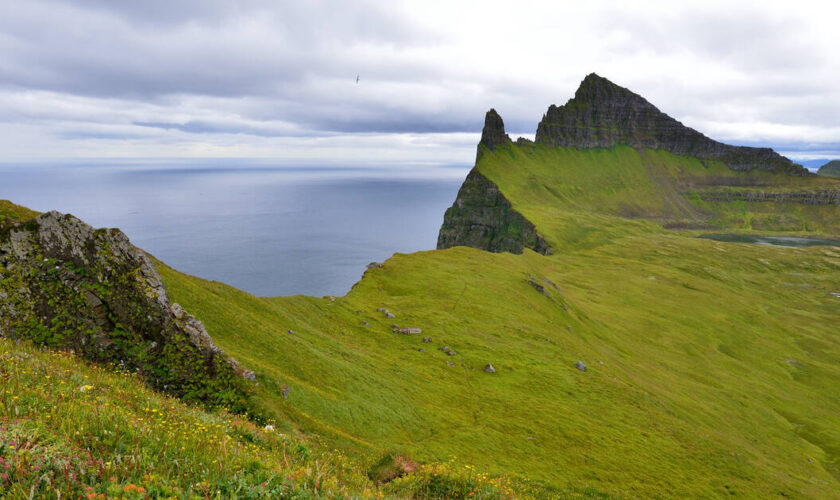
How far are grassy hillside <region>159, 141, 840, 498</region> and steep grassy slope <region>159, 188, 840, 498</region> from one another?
9.9 inches

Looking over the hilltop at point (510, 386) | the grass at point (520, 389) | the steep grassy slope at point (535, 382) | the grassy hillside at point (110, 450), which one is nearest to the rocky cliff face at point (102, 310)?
the hilltop at point (510, 386)

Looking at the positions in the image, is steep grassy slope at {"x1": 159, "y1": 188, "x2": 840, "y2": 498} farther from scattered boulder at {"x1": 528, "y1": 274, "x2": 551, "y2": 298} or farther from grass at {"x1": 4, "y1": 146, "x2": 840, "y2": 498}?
scattered boulder at {"x1": 528, "y1": 274, "x2": 551, "y2": 298}

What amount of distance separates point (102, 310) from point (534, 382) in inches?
1940

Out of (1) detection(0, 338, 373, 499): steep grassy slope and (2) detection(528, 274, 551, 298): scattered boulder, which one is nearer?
(1) detection(0, 338, 373, 499): steep grassy slope

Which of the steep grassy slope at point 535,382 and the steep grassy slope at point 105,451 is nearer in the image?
the steep grassy slope at point 105,451

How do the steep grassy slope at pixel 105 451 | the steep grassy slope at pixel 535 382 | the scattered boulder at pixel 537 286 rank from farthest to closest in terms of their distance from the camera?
the scattered boulder at pixel 537 286 → the steep grassy slope at pixel 535 382 → the steep grassy slope at pixel 105 451

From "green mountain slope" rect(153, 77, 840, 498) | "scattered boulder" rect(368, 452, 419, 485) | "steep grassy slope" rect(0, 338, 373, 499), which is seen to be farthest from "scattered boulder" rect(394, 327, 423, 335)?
"steep grassy slope" rect(0, 338, 373, 499)

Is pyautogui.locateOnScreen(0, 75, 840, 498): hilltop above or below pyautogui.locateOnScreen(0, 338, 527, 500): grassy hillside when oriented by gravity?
below

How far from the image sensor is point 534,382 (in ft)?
175

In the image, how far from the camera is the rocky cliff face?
59.1 ft

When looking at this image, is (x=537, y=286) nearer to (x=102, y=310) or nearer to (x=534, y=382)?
(x=534, y=382)

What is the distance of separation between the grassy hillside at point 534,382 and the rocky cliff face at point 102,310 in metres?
4.59

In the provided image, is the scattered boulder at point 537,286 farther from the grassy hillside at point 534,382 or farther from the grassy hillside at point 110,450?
the grassy hillside at point 110,450

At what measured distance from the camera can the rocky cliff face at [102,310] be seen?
59.1 ft
